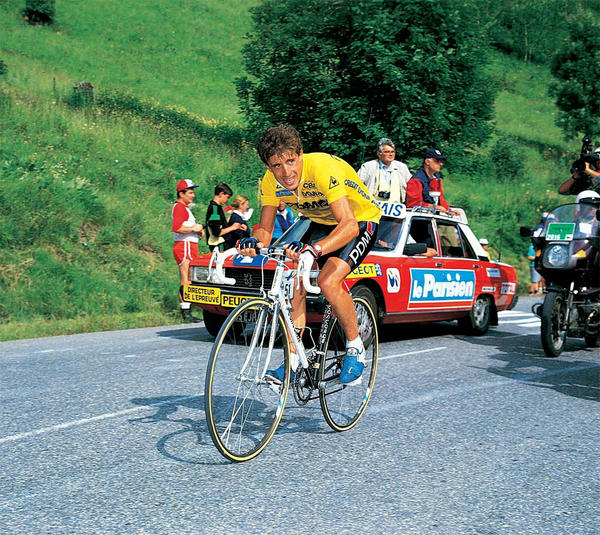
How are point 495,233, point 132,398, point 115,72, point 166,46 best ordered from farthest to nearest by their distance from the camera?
point 166,46 → point 115,72 → point 495,233 → point 132,398

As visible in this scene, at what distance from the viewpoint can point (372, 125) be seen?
2109cm

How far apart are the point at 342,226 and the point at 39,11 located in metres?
45.7

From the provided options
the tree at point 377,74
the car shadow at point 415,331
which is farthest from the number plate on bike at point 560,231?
the tree at point 377,74

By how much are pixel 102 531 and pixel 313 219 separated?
272 cm

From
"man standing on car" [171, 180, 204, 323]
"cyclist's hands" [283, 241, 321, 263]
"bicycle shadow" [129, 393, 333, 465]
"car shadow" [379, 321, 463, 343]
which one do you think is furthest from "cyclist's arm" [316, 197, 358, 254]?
"man standing on car" [171, 180, 204, 323]

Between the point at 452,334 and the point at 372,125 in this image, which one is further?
the point at 372,125

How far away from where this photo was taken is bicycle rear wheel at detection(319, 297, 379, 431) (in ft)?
17.2

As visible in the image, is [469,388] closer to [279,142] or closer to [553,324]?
[553,324]

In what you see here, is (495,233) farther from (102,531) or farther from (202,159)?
(102,531)

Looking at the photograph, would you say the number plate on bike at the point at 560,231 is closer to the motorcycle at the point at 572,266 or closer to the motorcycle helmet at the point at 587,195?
the motorcycle at the point at 572,266

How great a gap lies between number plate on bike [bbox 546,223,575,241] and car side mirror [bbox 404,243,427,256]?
1622 millimetres

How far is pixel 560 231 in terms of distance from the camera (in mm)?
9547

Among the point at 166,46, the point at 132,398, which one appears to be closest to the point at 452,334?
the point at 132,398

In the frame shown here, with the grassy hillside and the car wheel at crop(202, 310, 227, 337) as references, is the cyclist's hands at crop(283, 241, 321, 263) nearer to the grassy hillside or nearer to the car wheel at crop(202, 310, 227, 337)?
the car wheel at crop(202, 310, 227, 337)
